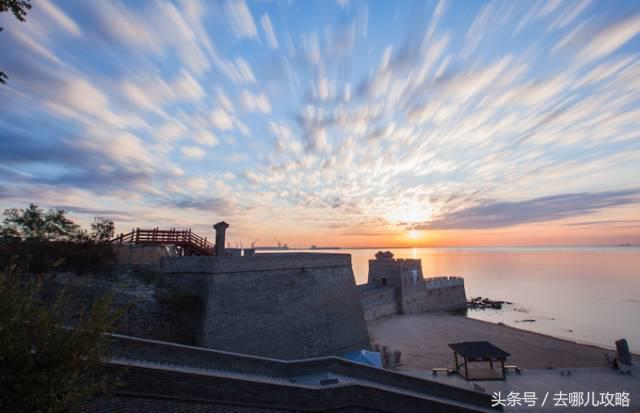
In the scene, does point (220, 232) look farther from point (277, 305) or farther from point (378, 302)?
point (378, 302)

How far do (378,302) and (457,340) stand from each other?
34.8ft

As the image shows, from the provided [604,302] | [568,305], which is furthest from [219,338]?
[604,302]

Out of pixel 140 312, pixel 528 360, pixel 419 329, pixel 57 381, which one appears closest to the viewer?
pixel 57 381

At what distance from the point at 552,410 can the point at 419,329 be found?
1988cm

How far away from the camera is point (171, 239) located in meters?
20.2

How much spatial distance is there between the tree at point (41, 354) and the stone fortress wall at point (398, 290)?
1326 inches

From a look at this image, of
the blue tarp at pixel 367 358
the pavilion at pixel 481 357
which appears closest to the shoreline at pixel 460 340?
the pavilion at pixel 481 357

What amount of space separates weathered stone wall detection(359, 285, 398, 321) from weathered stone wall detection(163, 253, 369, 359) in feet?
49.5

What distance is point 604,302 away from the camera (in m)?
53.9

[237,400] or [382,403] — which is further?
[382,403]

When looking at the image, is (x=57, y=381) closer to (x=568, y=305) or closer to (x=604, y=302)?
(x=568, y=305)

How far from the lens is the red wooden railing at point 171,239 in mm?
18353

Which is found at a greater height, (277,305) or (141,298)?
(141,298)

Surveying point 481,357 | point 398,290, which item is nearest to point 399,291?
point 398,290
